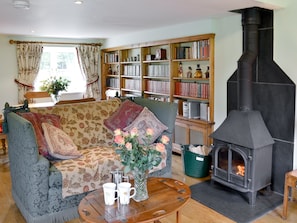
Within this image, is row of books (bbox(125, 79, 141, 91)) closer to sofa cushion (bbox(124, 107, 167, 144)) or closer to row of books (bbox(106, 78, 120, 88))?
row of books (bbox(106, 78, 120, 88))

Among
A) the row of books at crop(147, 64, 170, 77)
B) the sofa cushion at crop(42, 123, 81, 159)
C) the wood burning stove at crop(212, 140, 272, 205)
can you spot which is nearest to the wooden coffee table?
the sofa cushion at crop(42, 123, 81, 159)

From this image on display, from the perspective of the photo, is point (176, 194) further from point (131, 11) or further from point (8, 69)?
point (8, 69)

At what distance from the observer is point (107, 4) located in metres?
3.21

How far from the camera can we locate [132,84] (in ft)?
20.8

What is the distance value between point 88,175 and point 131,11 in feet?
6.47

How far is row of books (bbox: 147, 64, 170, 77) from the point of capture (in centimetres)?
532

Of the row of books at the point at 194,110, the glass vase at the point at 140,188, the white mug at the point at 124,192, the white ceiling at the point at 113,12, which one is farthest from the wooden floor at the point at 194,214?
the white ceiling at the point at 113,12

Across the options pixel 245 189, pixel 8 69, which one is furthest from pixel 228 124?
pixel 8 69

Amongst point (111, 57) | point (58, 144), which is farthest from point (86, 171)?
point (111, 57)

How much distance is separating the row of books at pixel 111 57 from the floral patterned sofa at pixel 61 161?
9.72 ft

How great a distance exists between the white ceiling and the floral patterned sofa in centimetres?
116

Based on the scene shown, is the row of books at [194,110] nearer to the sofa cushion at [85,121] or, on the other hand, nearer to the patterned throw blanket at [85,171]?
the sofa cushion at [85,121]

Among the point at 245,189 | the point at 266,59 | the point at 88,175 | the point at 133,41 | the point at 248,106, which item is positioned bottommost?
the point at 245,189

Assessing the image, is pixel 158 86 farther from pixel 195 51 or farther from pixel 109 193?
pixel 109 193
